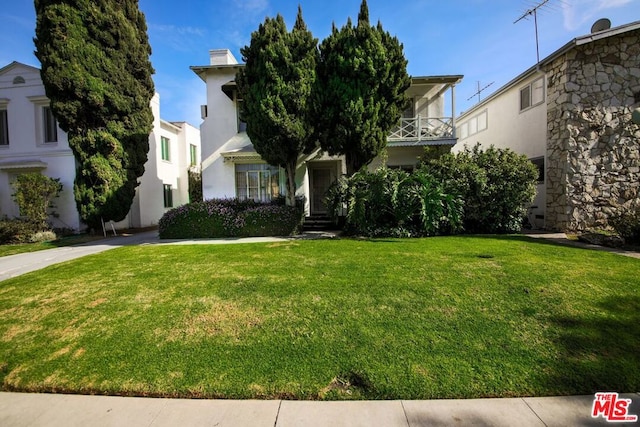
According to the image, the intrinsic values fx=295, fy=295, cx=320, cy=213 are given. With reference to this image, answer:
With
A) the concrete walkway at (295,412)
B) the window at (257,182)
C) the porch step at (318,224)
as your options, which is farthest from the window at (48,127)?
the concrete walkway at (295,412)

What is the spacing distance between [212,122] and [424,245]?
11.4 meters

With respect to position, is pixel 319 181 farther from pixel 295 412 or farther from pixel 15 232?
pixel 295 412

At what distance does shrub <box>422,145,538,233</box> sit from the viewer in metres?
9.75

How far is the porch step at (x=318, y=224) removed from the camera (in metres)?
12.7

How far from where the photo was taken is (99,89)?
1145cm

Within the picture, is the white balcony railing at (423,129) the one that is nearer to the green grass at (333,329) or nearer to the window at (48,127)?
the green grass at (333,329)

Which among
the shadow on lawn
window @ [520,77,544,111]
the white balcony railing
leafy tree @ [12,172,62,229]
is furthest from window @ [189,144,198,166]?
the shadow on lawn

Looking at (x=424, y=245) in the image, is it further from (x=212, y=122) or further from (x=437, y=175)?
(x=212, y=122)

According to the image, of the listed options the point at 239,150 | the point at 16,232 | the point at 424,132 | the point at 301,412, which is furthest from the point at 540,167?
the point at 16,232

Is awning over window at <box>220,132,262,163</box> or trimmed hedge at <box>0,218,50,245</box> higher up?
awning over window at <box>220,132,262,163</box>

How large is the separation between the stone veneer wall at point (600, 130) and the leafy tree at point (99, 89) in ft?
55.4

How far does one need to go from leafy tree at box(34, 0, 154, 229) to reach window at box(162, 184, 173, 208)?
17.3 ft

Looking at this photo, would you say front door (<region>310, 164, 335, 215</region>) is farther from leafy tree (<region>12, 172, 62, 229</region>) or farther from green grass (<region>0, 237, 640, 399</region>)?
leafy tree (<region>12, 172, 62, 229</region>)

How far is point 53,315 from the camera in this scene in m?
4.15
